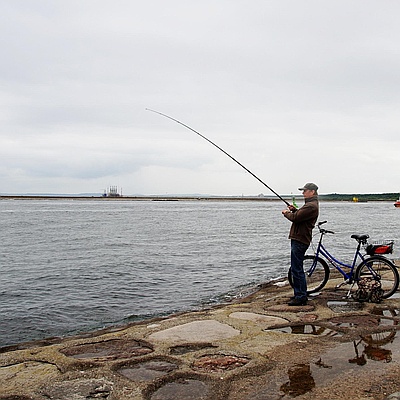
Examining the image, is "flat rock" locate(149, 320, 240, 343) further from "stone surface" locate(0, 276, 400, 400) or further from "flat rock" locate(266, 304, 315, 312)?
"flat rock" locate(266, 304, 315, 312)

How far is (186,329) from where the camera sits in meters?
6.85

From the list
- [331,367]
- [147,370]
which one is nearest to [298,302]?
[331,367]

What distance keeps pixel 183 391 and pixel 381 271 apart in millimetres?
5241

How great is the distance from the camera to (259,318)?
7.36 meters

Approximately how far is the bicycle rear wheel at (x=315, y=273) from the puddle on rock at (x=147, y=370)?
456cm

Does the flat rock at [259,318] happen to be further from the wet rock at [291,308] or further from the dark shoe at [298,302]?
the dark shoe at [298,302]

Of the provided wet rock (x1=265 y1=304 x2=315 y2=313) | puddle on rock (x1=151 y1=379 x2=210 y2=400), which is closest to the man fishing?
wet rock (x1=265 y1=304 x2=315 y2=313)

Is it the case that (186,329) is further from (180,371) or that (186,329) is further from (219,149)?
(219,149)

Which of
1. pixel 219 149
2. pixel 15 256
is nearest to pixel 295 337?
pixel 219 149

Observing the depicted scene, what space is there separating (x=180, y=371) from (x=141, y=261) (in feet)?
45.2

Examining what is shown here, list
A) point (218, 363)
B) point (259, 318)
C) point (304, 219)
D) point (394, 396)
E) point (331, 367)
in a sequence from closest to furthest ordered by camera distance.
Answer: point (394, 396) < point (331, 367) < point (218, 363) < point (259, 318) < point (304, 219)

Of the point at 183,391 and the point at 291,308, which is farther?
the point at 291,308

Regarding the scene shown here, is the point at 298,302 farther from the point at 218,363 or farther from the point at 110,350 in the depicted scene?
the point at 110,350

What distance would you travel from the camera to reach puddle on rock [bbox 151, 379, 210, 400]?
4.46 meters
